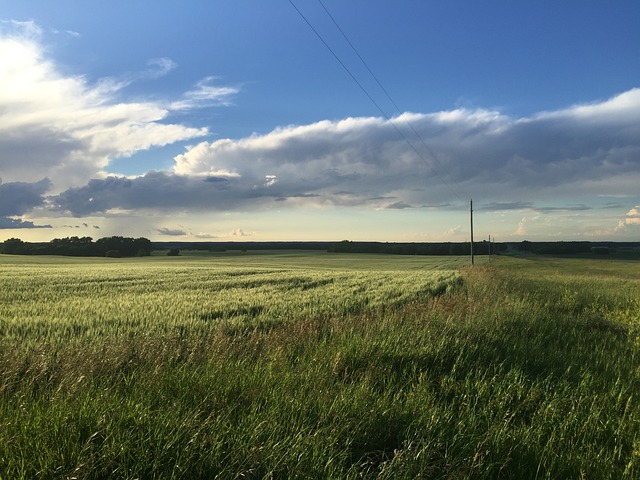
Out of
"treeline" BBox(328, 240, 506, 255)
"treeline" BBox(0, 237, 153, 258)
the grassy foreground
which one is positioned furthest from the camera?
"treeline" BBox(328, 240, 506, 255)

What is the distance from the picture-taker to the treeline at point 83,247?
333 ft

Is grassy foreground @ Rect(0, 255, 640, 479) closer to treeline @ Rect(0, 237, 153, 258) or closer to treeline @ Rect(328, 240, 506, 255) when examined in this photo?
treeline @ Rect(0, 237, 153, 258)

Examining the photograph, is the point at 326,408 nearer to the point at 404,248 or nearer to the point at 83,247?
the point at 83,247

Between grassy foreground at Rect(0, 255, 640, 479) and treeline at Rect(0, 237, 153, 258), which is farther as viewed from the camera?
treeline at Rect(0, 237, 153, 258)

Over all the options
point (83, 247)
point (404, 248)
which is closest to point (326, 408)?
point (83, 247)

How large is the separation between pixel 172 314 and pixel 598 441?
10947 millimetres

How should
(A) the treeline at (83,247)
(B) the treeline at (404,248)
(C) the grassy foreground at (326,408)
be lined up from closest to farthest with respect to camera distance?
(C) the grassy foreground at (326,408) < (A) the treeline at (83,247) < (B) the treeline at (404,248)

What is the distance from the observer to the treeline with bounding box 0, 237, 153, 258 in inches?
3994

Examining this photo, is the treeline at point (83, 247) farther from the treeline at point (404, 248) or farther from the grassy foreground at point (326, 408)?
the grassy foreground at point (326, 408)

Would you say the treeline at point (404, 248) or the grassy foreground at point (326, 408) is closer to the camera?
the grassy foreground at point (326, 408)

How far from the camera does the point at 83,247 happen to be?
341ft

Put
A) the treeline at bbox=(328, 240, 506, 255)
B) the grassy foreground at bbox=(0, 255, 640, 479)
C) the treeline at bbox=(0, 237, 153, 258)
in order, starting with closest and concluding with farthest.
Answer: the grassy foreground at bbox=(0, 255, 640, 479) < the treeline at bbox=(0, 237, 153, 258) < the treeline at bbox=(328, 240, 506, 255)

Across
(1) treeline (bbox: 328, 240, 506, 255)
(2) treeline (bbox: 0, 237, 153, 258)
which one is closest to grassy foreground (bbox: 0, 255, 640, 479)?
(2) treeline (bbox: 0, 237, 153, 258)

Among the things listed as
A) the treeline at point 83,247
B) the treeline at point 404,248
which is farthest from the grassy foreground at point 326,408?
the treeline at point 404,248
